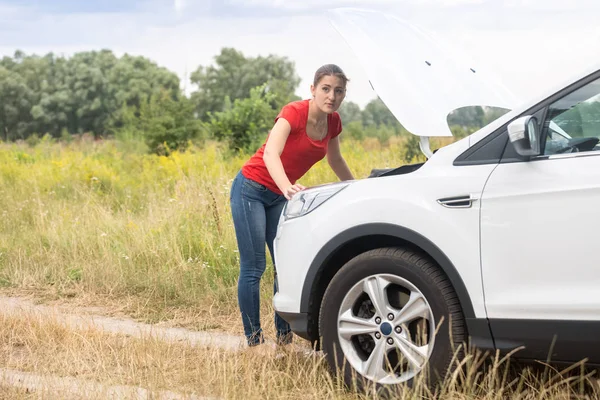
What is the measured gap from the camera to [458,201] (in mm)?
3932

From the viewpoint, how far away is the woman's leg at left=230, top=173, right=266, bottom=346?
5.25 m

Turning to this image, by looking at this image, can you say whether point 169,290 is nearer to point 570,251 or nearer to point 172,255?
point 172,255

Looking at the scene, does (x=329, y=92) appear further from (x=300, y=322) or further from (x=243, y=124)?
(x=243, y=124)

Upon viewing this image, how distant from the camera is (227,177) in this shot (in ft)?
38.1

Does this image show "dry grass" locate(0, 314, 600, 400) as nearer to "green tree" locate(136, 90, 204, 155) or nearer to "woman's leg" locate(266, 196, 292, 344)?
"woman's leg" locate(266, 196, 292, 344)

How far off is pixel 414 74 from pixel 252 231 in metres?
1.46

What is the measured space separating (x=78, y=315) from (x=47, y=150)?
55.9 ft

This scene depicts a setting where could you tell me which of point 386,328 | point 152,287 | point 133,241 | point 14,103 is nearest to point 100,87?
point 14,103

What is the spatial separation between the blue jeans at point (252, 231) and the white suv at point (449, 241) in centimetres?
→ 61

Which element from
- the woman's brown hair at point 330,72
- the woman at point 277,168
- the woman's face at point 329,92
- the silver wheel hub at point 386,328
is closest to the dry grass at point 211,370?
the silver wheel hub at point 386,328

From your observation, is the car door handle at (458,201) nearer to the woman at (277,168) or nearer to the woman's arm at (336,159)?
the woman at (277,168)

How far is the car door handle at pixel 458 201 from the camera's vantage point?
3.90 m

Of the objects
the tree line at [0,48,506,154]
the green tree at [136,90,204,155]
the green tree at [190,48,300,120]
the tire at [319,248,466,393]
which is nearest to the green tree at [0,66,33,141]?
the tree line at [0,48,506,154]

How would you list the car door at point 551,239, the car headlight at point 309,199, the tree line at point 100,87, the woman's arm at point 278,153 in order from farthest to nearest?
1. the tree line at point 100,87
2. the woman's arm at point 278,153
3. the car headlight at point 309,199
4. the car door at point 551,239
